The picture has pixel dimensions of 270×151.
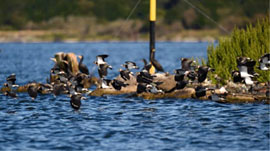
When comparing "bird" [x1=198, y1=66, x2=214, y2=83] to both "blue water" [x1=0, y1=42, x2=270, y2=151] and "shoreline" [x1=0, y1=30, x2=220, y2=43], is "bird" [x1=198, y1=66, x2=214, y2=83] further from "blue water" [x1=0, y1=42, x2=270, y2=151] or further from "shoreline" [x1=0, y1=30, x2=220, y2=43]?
"shoreline" [x1=0, y1=30, x2=220, y2=43]

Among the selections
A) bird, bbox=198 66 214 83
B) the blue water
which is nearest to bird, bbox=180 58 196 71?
bird, bbox=198 66 214 83

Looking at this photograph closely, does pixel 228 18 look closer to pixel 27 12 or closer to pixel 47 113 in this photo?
pixel 27 12

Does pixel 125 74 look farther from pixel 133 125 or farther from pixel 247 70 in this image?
pixel 133 125

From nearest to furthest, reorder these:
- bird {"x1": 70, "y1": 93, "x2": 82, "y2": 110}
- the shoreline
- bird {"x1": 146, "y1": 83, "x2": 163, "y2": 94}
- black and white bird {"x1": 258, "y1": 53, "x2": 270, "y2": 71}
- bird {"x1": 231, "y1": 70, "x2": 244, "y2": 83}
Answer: bird {"x1": 70, "y1": 93, "x2": 82, "y2": 110} → black and white bird {"x1": 258, "y1": 53, "x2": 270, "y2": 71} → bird {"x1": 231, "y1": 70, "x2": 244, "y2": 83} → bird {"x1": 146, "y1": 83, "x2": 163, "y2": 94} → the shoreline

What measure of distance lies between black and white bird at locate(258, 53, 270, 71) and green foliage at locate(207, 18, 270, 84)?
211 centimetres

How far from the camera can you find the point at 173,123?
17922 mm

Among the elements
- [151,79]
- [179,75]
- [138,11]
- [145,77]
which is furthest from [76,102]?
[138,11]

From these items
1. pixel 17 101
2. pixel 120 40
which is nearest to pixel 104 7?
pixel 120 40

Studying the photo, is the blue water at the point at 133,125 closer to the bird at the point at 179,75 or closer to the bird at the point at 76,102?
the bird at the point at 76,102

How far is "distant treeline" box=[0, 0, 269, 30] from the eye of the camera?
168 metres

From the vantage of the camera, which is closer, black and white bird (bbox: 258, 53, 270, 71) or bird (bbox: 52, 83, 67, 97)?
black and white bird (bbox: 258, 53, 270, 71)

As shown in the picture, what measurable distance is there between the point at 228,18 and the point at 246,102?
481ft

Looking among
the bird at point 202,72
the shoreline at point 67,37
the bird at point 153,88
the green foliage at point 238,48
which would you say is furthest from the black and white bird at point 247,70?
the shoreline at point 67,37

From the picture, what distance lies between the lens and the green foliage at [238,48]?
24312mm
